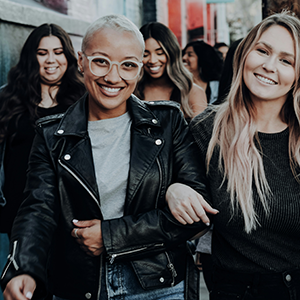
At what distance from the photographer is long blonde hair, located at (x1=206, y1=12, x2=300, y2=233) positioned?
2309 mm

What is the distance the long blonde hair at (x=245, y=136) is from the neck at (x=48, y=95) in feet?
6.82

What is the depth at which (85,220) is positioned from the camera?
2209mm

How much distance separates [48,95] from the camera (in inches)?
169

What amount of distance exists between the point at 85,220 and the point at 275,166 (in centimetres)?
106

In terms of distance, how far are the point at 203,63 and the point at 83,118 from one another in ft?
16.6

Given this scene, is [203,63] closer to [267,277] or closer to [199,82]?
[199,82]

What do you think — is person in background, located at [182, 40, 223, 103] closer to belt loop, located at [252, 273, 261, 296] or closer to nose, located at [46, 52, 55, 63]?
nose, located at [46, 52, 55, 63]

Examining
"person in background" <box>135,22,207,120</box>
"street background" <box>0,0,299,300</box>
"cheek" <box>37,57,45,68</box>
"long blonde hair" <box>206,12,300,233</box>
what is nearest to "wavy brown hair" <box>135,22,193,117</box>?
"person in background" <box>135,22,207,120</box>

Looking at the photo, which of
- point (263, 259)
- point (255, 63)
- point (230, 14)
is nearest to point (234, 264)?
point (263, 259)

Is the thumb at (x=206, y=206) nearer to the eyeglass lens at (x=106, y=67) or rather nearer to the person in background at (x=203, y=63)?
the eyeglass lens at (x=106, y=67)

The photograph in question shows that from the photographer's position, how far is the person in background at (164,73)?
480cm

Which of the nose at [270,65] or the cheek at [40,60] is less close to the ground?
the cheek at [40,60]

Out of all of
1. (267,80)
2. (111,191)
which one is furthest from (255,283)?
(267,80)

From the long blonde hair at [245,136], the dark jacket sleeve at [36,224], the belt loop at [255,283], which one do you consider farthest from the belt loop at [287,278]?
the dark jacket sleeve at [36,224]
